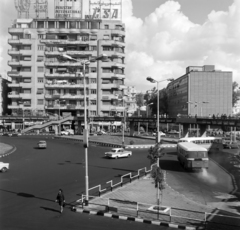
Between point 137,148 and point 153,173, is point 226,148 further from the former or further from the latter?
point 153,173

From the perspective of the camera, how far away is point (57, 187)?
1019 inches

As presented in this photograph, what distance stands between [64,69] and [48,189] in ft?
291

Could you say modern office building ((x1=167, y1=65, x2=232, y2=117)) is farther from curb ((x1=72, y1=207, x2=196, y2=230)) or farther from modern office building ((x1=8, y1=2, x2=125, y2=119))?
curb ((x1=72, y1=207, x2=196, y2=230))

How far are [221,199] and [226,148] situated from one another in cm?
4084

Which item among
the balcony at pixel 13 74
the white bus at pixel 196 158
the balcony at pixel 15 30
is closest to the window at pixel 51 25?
the balcony at pixel 15 30

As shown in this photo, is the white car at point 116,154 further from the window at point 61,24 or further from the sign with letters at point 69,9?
the sign with letters at point 69,9

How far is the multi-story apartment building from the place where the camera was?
10850 cm

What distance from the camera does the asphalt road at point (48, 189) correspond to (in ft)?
55.2

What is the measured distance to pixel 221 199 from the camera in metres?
23.3

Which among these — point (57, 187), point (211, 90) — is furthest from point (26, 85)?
point (57, 187)

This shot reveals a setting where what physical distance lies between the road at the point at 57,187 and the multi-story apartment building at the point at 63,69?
6516 centimetres

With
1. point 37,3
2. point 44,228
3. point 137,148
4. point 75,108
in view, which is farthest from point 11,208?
point 37,3

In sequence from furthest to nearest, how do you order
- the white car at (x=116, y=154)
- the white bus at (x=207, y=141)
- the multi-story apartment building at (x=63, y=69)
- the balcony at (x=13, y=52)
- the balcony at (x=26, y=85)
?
the balcony at (x=13, y=52)
the balcony at (x=26, y=85)
the multi-story apartment building at (x=63, y=69)
the white bus at (x=207, y=141)
the white car at (x=116, y=154)

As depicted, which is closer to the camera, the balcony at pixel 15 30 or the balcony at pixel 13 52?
the balcony at pixel 13 52
